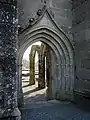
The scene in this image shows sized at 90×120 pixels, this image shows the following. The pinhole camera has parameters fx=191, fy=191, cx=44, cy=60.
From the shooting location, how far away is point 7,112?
265cm

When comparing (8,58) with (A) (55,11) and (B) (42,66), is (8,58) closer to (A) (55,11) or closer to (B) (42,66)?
(A) (55,11)

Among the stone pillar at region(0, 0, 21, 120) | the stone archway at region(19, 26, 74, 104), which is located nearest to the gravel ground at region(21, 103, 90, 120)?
the stone archway at region(19, 26, 74, 104)

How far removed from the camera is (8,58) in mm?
2723

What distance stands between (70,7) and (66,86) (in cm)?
271

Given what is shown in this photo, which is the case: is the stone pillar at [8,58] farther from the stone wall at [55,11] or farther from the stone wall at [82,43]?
the stone wall at [82,43]

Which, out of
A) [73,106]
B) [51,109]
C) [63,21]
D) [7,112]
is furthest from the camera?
[63,21]

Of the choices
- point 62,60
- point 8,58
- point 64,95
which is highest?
point 62,60

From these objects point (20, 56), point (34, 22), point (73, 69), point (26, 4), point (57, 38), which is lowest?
point (73, 69)

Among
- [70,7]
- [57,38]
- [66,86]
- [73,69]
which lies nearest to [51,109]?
[66,86]

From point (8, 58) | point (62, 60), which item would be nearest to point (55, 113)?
point (62, 60)

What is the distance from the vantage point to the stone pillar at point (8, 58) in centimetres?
267

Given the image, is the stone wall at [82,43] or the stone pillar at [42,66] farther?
the stone pillar at [42,66]

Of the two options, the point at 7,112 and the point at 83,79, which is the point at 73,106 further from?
the point at 7,112

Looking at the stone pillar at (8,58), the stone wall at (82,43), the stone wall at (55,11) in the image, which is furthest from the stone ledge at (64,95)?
the stone pillar at (8,58)
